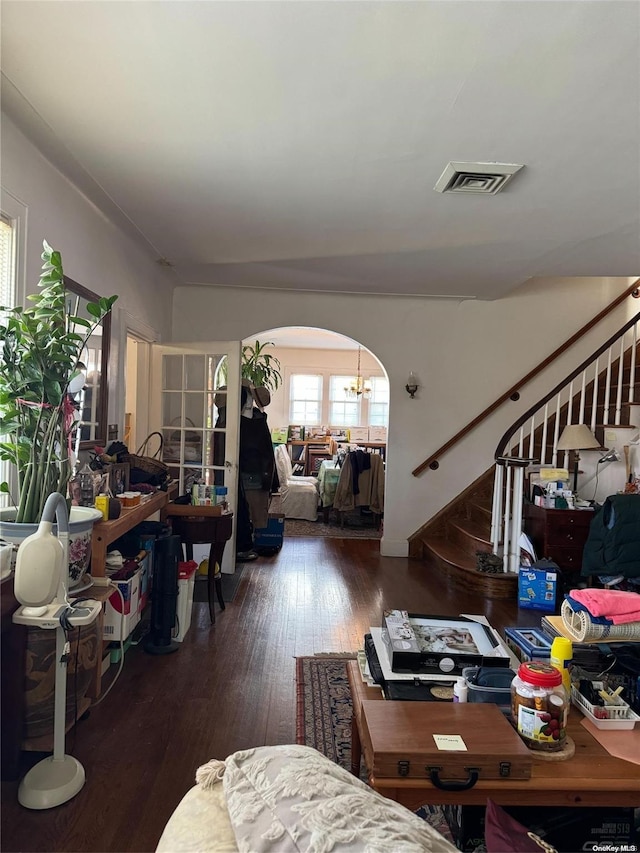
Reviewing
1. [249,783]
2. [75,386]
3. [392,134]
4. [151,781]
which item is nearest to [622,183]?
[392,134]

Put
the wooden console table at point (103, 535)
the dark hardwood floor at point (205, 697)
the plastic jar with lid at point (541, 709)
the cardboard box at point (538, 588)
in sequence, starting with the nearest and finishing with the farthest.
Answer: the plastic jar with lid at point (541, 709) < the dark hardwood floor at point (205, 697) < the wooden console table at point (103, 535) < the cardboard box at point (538, 588)

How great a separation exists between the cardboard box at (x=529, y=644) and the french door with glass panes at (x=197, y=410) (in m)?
3.07

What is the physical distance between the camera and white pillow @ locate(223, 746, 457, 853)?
0.70 meters

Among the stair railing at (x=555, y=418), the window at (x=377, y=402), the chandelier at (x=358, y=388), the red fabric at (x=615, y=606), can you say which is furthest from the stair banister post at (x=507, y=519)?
the window at (x=377, y=402)

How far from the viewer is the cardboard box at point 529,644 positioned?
1762 millimetres

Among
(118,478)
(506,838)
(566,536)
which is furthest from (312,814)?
(566,536)

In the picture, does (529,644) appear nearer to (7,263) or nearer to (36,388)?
(36,388)

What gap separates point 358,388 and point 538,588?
22.3ft

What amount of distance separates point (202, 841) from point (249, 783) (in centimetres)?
10

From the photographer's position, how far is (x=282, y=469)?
7613 millimetres

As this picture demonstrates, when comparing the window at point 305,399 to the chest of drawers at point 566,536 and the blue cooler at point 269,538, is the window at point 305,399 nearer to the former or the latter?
the blue cooler at point 269,538

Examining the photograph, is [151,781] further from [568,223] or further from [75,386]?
[568,223]

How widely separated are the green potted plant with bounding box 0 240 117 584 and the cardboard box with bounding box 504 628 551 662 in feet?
5.97

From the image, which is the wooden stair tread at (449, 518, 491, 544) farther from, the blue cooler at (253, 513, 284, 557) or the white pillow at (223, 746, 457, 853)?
the white pillow at (223, 746, 457, 853)
